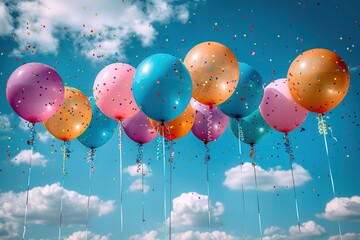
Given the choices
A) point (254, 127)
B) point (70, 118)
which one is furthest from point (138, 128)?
point (254, 127)

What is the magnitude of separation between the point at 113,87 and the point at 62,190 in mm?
2200

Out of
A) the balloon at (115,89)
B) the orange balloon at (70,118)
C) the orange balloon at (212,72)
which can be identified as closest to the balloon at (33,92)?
the orange balloon at (70,118)

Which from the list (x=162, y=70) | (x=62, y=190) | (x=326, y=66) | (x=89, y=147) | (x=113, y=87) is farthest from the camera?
(x=89, y=147)

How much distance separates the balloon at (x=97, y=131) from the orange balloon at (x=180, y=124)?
1144mm

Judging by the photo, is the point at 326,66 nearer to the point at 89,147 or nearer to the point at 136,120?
the point at 136,120

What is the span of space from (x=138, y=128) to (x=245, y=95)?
2.17 metres

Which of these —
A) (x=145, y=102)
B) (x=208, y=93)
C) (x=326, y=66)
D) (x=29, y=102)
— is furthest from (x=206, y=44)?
(x=29, y=102)

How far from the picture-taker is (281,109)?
6363 millimetres

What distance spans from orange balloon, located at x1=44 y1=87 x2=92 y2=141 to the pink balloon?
10.7 ft

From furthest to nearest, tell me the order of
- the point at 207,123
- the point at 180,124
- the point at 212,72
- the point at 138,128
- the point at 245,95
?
the point at 138,128, the point at 207,123, the point at 180,124, the point at 245,95, the point at 212,72

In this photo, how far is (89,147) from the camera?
7.15 meters

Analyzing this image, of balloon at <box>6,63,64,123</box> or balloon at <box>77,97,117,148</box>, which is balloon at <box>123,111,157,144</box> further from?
balloon at <box>6,63,64,123</box>

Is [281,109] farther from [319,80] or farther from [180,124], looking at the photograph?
[180,124]

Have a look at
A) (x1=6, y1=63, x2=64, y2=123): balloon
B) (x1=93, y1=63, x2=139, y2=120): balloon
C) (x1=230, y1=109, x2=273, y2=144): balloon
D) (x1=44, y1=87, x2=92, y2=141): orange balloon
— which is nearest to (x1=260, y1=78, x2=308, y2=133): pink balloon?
(x1=230, y1=109, x2=273, y2=144): balloon
